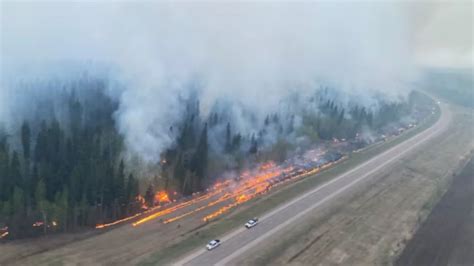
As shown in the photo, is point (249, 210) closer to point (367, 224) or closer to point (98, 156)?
point (367, 224)

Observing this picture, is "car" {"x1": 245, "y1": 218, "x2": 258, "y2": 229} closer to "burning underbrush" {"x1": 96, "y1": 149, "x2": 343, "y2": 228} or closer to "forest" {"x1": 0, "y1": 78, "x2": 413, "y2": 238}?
"burning underbrush" {"x1": 96, "y1": 149, "x2": 343, "y2": 228}

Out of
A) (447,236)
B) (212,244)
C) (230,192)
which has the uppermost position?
(212,244)

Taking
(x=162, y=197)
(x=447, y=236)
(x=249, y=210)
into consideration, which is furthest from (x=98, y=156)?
(x=447, y=236)

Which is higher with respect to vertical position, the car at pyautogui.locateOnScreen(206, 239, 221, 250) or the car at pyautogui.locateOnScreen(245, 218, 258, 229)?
the car at pyautogui.locateOnScreen(206, 239, 221, 250)

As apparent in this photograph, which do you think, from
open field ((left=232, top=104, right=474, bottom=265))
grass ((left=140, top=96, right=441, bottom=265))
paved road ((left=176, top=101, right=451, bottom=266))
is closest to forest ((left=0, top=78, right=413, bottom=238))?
grass ((left=140, top=96, right=441, bottom=265))

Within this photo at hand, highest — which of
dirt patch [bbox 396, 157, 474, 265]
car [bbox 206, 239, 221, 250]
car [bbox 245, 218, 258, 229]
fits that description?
car [bbox 206, 239, 221, 250]

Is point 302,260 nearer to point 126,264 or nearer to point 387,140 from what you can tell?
point 126,264

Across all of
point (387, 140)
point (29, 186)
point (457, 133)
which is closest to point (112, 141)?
point (29, 186)
